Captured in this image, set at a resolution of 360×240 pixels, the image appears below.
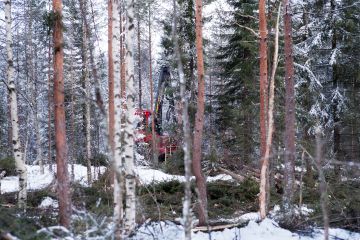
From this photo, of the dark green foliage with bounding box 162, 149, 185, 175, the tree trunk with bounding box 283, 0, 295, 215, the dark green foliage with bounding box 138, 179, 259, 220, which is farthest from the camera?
the dark green foliage with bounding box 162, 149, 185, 175

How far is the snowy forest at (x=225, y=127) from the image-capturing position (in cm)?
882

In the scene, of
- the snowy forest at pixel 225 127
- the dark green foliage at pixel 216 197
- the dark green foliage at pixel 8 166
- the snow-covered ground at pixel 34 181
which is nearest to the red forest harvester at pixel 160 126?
the snowy forest at pixel 225 127

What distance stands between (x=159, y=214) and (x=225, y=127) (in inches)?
525

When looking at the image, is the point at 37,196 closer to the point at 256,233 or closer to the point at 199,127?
the point at 199,127

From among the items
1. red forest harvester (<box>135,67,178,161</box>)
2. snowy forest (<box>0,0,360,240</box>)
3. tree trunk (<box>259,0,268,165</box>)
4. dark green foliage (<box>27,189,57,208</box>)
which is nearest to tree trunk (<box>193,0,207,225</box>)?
snowy forest (<box>0,0,360,240</box>)

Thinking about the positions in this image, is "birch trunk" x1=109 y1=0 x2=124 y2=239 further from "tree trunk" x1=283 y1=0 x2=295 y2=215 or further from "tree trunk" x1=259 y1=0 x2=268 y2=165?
"tree trunk" x1=259 y1=0 x2=268 y2=165

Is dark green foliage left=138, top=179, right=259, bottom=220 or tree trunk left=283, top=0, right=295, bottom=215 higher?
tree trunk left=283, top=0, right=295, bottom=215

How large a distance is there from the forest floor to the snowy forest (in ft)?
0.19

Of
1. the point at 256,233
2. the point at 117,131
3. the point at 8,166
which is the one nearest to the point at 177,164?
the point at 8,166

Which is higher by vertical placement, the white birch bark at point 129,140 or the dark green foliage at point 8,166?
the white birch bark at point 129,140

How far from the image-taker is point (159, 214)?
24.1ft

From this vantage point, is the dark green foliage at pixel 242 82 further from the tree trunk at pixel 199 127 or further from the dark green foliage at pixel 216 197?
the tree trunk at pixel 199 127

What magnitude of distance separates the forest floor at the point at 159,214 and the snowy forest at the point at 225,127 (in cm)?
6

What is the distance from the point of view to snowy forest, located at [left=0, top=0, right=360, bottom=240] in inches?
347
